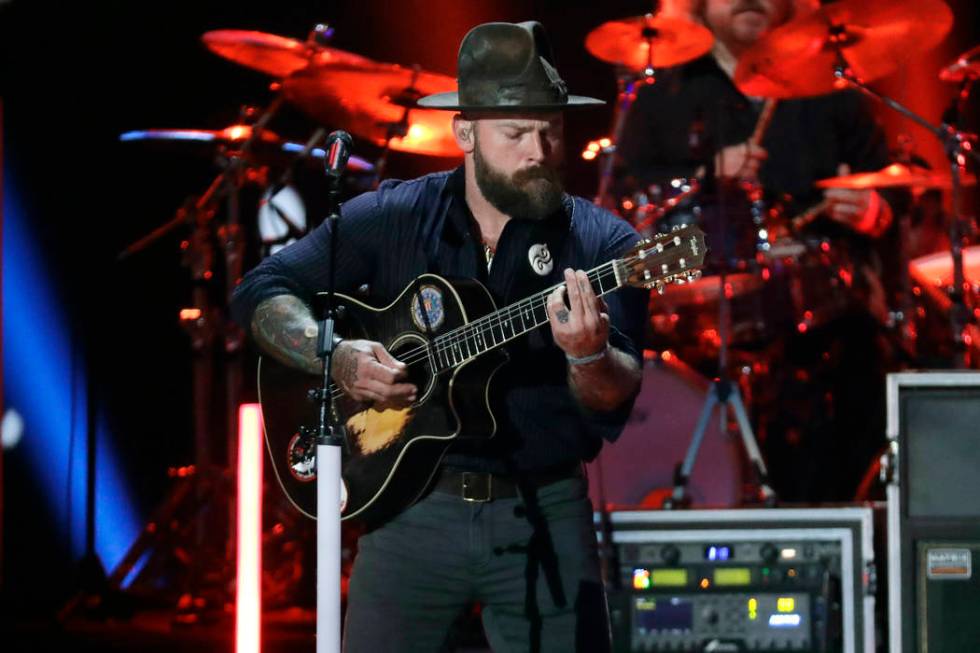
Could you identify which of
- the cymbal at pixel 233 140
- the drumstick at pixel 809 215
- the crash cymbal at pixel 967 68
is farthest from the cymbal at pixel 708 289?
the cymbal at pixel 233 140

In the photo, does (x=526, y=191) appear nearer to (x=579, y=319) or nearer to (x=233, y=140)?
(x=579, y=319)

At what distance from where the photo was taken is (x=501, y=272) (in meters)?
3.56

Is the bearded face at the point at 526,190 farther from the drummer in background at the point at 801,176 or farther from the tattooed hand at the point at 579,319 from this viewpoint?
the drummer in background at the point at 801,176

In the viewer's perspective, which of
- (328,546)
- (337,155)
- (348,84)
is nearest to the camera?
(328,546)

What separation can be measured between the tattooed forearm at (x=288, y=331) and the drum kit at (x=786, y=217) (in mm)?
2589

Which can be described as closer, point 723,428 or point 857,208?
point 723,428

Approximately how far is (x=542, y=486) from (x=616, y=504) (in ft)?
9.81

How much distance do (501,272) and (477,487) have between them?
22.0 inches

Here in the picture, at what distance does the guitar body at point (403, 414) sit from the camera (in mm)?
3389

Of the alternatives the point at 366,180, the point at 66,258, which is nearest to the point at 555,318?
the point at 366,180

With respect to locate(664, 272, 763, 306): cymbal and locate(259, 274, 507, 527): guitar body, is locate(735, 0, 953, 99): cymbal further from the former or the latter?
locate(259, 274, 507, 527): guitar body

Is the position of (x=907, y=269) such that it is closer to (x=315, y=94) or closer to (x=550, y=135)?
(x=315, y=94)

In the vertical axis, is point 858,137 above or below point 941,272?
above

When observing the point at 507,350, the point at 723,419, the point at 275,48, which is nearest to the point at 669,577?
the point at 723,419
